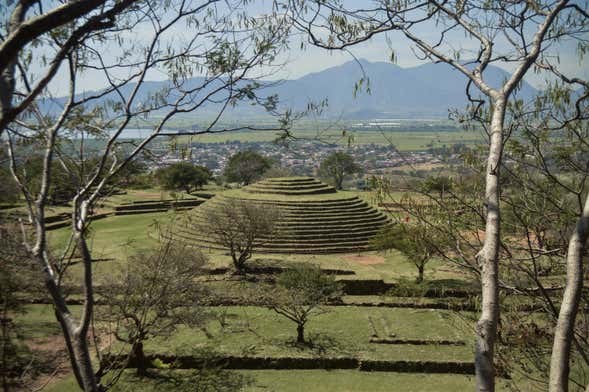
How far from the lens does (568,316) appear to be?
12.1 feet

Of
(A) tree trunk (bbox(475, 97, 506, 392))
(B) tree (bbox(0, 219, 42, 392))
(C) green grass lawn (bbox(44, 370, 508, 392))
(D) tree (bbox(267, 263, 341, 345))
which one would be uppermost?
(A) tree trunk (bbox(475, 97, 506, 392))

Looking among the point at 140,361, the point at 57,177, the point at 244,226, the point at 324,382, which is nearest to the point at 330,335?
the point at 324,382

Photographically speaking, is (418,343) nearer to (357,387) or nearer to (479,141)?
(357,387)

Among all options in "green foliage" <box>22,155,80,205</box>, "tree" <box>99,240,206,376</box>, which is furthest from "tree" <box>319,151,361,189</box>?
"green foliage" <box>22,155,80,205</box>

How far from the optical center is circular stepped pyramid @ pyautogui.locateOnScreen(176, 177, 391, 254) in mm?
29375

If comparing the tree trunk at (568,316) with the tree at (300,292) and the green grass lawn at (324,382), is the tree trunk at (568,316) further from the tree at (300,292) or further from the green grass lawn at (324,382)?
the tree at (300,292)

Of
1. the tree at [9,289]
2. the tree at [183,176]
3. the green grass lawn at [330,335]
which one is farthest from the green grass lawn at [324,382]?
the tree at [183,176]

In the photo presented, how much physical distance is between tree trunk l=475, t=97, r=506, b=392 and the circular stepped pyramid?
75.9 ft

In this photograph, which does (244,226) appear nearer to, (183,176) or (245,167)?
(183,176)

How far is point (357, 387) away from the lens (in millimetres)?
13297

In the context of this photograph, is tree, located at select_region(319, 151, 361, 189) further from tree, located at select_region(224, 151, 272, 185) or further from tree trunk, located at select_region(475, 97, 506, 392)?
tree trunk, located at select_region(475, 97, 506, 392)

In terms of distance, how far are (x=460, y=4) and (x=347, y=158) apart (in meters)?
55.4

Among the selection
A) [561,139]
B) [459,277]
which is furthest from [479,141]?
[459,277]

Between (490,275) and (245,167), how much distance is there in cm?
5884
